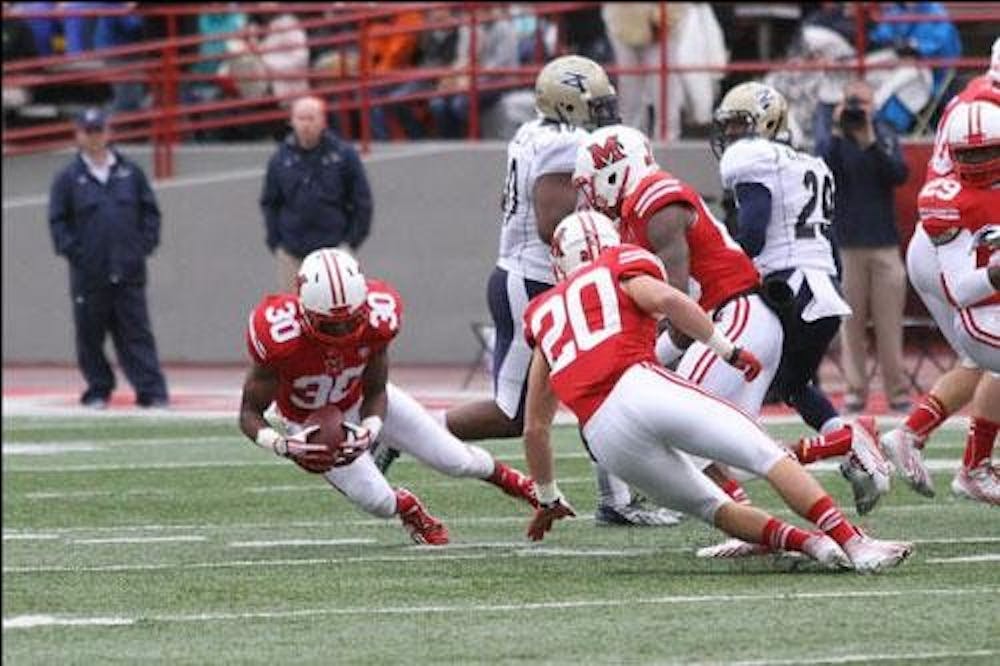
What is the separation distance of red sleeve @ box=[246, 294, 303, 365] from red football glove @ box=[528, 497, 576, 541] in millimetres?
995

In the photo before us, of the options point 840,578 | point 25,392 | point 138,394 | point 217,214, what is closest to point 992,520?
point 840,578

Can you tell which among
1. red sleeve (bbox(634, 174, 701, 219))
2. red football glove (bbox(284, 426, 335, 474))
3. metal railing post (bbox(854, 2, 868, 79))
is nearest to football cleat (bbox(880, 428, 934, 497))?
red sleeve (bbox(634, 174, 701, 219))

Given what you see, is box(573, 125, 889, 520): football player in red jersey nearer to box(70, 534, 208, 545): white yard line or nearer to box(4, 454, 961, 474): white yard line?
box(70, 534, 208, 545): white yard line

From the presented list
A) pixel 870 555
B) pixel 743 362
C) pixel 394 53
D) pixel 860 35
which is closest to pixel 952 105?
pixel 743 362

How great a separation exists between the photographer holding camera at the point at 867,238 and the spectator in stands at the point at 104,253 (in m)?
3.82

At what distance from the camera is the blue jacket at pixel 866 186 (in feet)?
51.7

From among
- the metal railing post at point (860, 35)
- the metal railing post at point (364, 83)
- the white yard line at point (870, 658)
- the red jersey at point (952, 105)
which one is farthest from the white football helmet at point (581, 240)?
the metal railing post at point (364, 83)

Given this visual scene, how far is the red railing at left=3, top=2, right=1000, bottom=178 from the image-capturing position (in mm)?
18750

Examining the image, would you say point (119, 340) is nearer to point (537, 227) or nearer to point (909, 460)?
point (537, 227)

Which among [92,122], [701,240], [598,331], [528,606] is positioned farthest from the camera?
[92,122]

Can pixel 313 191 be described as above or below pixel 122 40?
below

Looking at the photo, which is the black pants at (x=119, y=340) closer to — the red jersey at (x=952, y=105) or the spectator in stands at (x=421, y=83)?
the spectator in stands at (x=421, y=83)

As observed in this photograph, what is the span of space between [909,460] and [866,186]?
5.52 meters

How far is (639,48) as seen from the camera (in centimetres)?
1855
